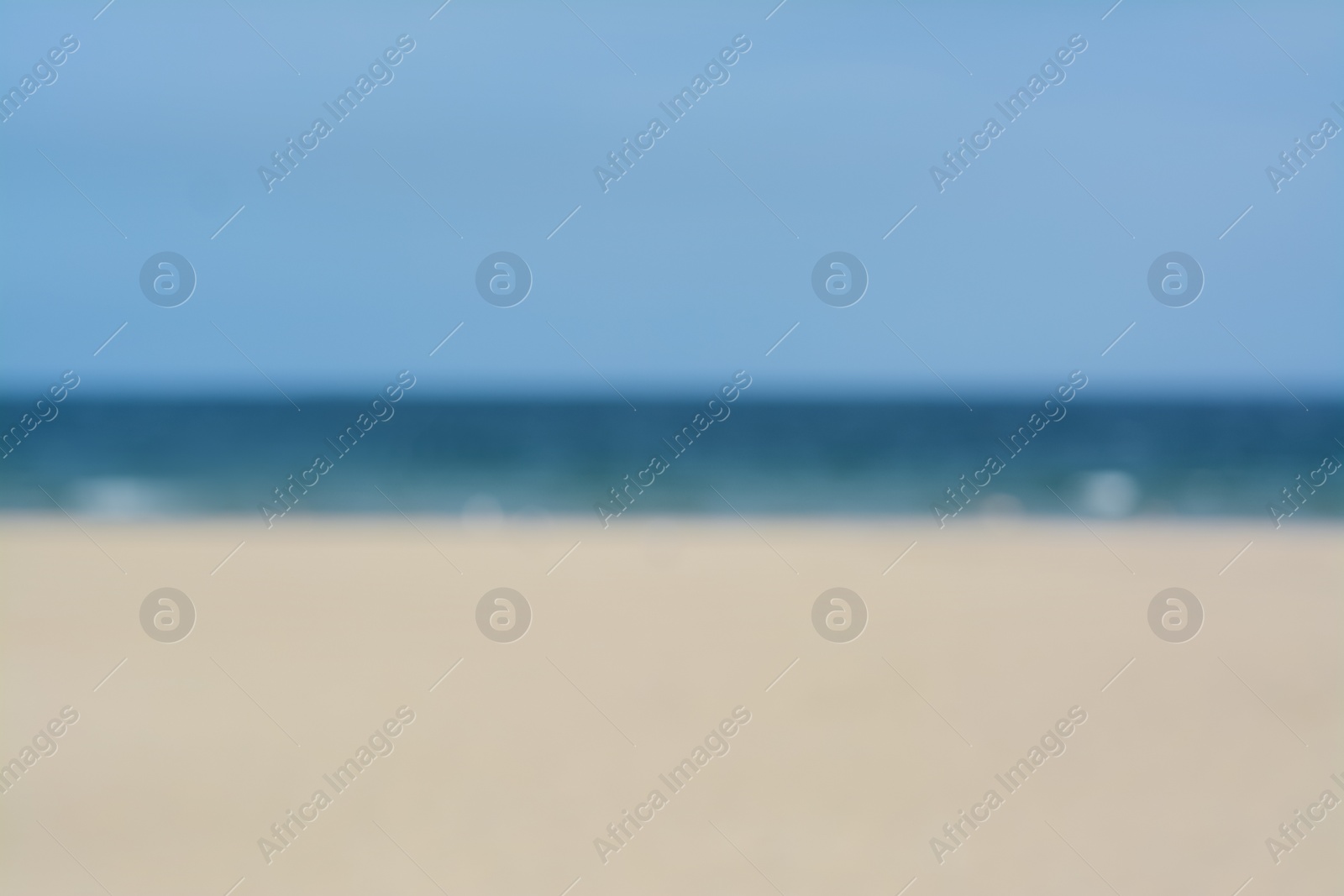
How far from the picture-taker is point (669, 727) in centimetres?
387

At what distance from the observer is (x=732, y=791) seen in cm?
332

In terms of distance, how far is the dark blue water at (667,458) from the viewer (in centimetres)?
1191

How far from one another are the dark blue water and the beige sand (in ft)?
14.1

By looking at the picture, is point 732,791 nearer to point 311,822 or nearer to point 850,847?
point 850,847

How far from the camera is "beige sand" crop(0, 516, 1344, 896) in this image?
295 cm

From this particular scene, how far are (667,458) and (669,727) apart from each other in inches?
547

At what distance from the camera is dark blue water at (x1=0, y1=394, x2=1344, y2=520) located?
39.1 feet

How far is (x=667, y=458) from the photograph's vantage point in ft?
58.2

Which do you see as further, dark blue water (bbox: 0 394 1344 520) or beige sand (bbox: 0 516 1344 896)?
dark blue water (bbox: 0 394 1344 520)

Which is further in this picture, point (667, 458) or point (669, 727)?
point (667, 458)

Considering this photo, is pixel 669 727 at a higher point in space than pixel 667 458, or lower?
lower

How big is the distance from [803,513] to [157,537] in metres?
6.34

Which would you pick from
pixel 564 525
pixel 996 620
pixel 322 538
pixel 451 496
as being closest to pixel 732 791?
pixel 996 620

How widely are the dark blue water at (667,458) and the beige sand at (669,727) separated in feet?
14.1
